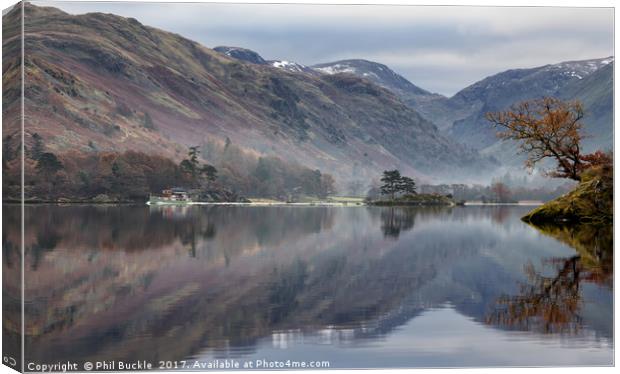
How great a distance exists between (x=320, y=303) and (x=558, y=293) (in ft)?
16.3

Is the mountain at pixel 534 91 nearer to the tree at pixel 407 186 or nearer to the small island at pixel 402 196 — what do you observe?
the small island at pixel 402 196

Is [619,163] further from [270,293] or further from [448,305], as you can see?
[270,293]

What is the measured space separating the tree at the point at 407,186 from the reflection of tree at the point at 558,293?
164 feet

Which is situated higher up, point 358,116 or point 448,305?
point 358,116

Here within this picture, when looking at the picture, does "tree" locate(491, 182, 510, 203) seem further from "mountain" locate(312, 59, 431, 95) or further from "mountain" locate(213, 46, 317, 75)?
"mountain" locate(312, 59, 431, 95)

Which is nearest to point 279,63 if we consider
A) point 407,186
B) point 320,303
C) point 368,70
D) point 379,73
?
point 379,73

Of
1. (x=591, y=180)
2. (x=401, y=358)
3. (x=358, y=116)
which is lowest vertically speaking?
(x=401, y=358)

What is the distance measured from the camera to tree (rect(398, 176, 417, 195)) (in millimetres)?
80419

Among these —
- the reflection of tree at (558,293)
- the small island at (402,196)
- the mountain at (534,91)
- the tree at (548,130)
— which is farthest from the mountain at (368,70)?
the small island at (402,196)

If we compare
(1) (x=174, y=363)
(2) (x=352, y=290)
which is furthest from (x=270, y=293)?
(1) (x=174, y=363)

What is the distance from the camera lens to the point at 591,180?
3859cm

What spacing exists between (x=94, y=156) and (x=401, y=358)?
467 feet

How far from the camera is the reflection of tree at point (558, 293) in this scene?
624 inches

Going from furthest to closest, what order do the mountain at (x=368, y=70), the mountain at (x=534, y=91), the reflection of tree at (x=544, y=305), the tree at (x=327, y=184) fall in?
the tree at (x=327, y=184), the mountain at (x=534, y=91), the mountain at (x=368, y=70), the reflection of tree at (x=544, y=305)
